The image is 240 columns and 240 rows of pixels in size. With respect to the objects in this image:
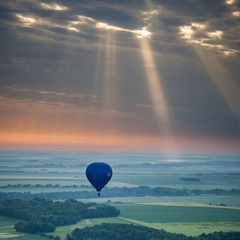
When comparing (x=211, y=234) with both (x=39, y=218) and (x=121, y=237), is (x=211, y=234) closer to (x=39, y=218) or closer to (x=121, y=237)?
(x=121, y=237)

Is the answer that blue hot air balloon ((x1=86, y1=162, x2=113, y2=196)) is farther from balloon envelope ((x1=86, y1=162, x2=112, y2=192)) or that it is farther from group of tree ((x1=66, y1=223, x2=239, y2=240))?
group of tree ((x1=66, y1=223, x2=239, y2=240))

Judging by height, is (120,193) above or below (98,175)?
below

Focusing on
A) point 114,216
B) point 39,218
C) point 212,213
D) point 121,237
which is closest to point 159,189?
point 212,213

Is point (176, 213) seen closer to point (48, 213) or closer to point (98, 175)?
point (48, 213)

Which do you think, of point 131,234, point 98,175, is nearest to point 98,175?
point 98,175

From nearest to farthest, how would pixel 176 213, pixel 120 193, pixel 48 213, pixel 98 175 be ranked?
pixel 98 175, pixel 48 213, pixel 176 213, pixel 120 193

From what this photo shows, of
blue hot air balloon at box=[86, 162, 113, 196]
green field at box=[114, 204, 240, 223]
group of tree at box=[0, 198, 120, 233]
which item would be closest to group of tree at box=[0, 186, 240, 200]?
green field at box=[114, 204, 240, 223]
